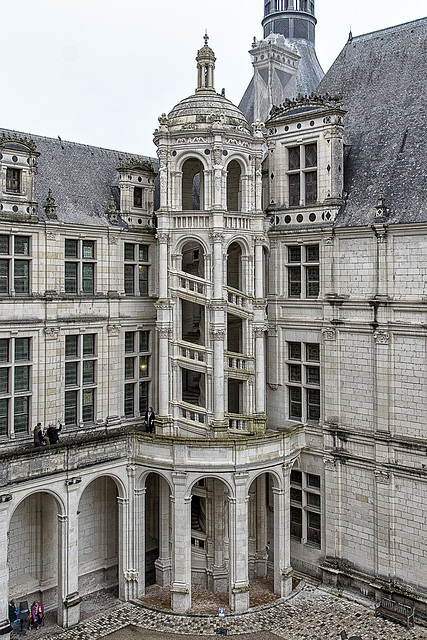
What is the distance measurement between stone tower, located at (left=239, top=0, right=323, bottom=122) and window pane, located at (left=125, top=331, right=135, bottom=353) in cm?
1293

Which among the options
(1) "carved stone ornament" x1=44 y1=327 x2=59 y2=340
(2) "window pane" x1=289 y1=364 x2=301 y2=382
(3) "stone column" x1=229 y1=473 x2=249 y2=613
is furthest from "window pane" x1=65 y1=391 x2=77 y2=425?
(2) "window pane" x1=289 y1=364 x2=301 y2=382

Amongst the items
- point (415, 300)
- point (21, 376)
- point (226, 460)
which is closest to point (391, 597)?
point (226, 460)

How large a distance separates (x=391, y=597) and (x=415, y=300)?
10.8m

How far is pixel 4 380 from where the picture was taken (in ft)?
76.8

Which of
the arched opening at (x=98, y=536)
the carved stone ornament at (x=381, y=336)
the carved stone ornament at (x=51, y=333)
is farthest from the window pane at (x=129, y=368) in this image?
the carved stone ornament at (x=381, y=336)

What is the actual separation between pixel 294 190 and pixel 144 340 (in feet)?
29.4

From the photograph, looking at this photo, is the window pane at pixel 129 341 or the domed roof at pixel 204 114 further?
the window pane at pixel 129 341

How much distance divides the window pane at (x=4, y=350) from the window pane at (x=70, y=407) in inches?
117

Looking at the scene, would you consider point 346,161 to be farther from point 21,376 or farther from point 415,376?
point 21,376

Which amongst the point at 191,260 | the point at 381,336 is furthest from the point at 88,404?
the point at 381,336

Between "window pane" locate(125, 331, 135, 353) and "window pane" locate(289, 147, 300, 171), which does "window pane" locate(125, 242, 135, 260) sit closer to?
"window pane" locate(125, 331, 135, 353)

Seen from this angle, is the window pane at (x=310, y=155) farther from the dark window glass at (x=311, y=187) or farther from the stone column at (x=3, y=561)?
the stone column at (x=3, y=561)

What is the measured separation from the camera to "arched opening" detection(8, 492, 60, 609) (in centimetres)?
2386

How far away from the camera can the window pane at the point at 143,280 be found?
27.8 metres
